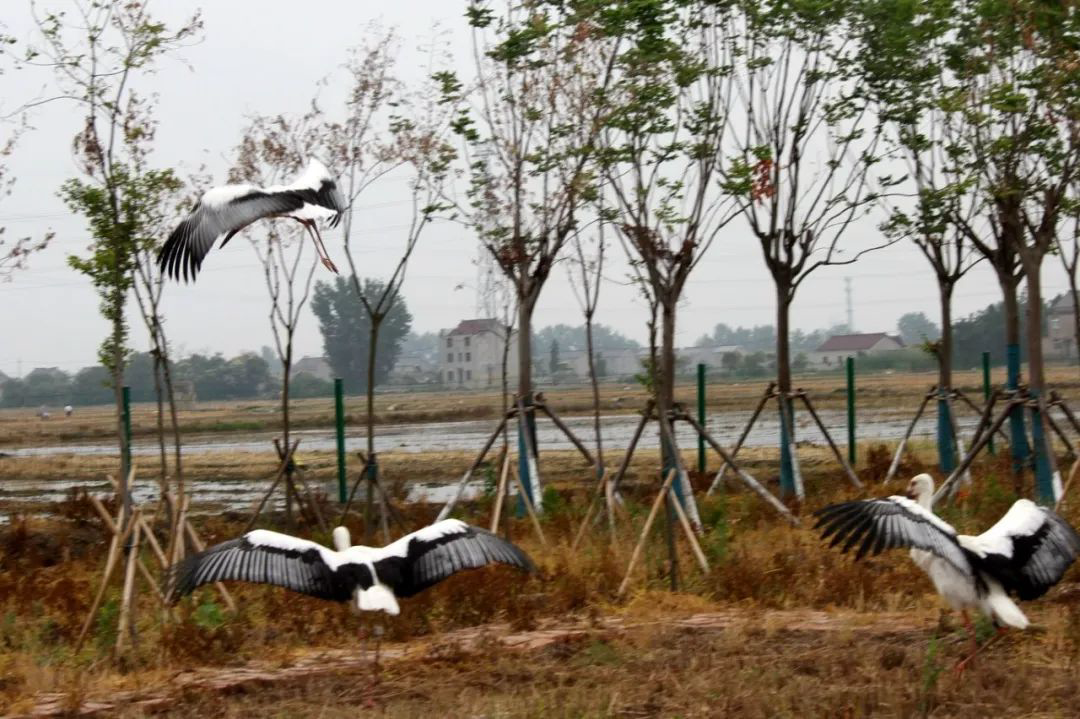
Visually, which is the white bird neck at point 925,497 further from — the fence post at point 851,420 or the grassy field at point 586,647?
the fence post at point 851,420

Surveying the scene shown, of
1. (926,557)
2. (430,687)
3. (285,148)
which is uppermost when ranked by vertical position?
(285,148)

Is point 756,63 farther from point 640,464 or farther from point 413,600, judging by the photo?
point 640,464

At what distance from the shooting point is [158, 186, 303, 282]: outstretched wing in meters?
9.07

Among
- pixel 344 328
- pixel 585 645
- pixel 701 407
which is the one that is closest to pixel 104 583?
pixel 585 645

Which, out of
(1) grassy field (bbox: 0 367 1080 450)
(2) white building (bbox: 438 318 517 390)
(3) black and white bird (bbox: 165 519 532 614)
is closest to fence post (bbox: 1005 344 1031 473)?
(3) black and white bird (bbox: 165 519 532 614)

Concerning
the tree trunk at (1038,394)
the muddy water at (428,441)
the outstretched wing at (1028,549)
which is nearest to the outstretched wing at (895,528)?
the outstretched wing at (1028,549)

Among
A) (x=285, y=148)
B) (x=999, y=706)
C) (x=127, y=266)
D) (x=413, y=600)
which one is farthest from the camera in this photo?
(x=285, y=148)

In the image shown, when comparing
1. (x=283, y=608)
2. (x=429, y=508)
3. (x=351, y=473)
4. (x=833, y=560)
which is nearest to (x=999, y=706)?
(x=833, y=560)

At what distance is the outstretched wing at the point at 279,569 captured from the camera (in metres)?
8.20

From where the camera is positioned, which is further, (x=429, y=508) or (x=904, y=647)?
(x=429, y=508)

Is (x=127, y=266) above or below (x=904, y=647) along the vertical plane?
above

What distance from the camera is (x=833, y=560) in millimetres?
10992

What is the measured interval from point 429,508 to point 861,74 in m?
6.68

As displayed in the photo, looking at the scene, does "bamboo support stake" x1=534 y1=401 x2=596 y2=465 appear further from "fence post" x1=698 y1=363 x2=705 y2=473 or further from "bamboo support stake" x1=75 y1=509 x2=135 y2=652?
"bamboo support stake" x1=75 y1=509 x2=135 y2=652
